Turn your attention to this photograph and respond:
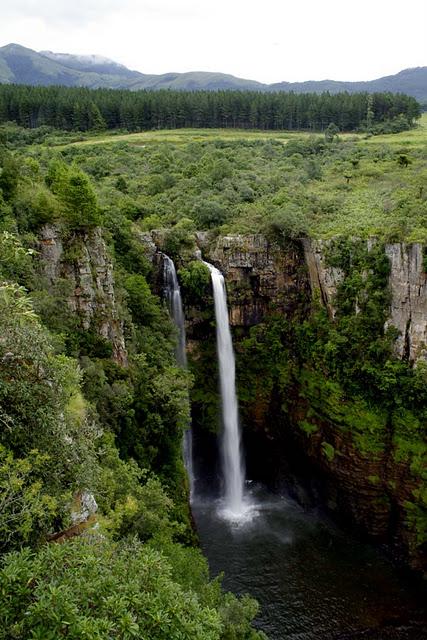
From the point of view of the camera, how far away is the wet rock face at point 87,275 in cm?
2430

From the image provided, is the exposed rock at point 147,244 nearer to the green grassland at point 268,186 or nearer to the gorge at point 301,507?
the green grassland at point 268,186

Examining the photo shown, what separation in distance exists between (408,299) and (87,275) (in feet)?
60.3

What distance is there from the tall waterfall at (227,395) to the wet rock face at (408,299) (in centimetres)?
1124

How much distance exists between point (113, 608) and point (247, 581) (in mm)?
20847

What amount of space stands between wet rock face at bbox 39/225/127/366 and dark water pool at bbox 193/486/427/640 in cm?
1278

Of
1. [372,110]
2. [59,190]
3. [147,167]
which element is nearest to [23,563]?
[59,190]

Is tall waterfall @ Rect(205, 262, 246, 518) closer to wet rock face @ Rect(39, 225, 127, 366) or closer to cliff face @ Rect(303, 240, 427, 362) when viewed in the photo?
wet rock face @ Rect(39, 225, 127, 366)

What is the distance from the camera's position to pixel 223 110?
83750 millimetres

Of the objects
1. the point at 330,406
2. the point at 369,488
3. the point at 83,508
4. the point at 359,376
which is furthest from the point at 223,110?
the point at 83,508

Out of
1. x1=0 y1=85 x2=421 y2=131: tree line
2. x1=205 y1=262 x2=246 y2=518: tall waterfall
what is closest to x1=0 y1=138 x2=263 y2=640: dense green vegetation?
x1=205 y1=262 x2=246 y2=518: tall waterfall

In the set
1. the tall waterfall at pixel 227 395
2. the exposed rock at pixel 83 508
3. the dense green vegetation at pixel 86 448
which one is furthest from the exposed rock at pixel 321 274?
the exposed rock at pixel 83 508

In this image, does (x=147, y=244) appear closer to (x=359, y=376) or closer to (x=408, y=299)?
(x=359, y=376)

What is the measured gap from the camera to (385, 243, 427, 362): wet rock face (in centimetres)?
2880

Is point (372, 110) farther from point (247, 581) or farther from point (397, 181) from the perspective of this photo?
point (247, 581)
